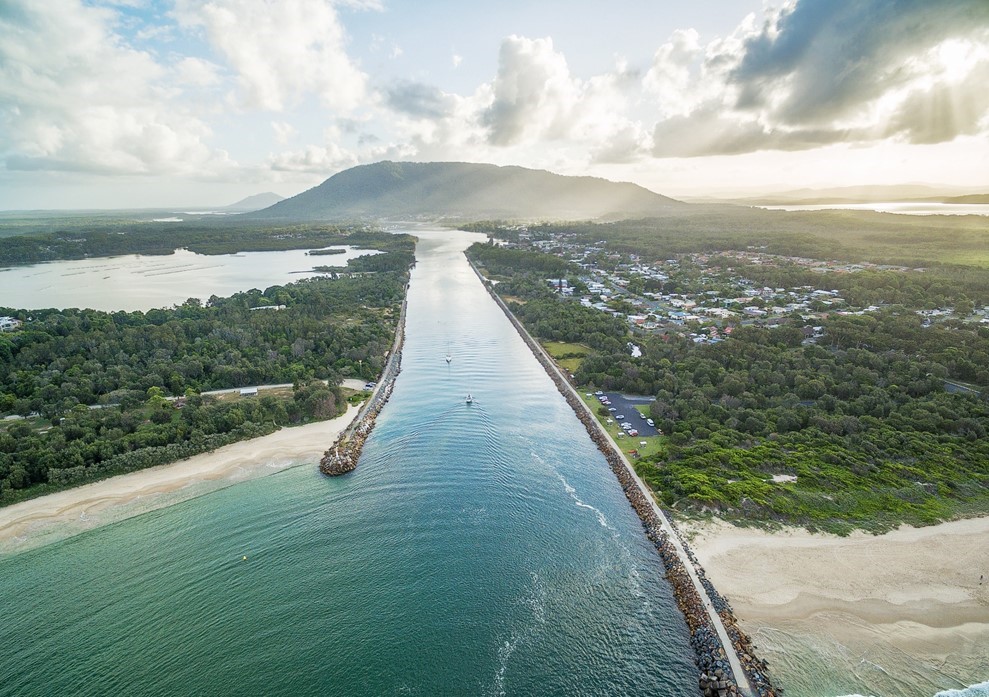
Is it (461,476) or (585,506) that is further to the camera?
(461,476)

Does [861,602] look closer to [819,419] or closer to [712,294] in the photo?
[819,419]

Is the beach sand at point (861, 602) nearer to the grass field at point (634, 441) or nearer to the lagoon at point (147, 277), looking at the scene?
the grass field at point (634, 441)

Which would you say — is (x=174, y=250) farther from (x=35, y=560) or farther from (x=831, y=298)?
(x=831, y=298)

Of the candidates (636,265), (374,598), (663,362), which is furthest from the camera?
(636,265)

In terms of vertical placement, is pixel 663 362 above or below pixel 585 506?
above

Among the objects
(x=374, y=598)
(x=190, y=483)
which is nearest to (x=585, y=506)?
(x=374, y=598)

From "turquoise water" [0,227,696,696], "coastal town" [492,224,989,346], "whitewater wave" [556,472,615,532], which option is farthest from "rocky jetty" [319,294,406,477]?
"coastal town" [492,224,989,346]
